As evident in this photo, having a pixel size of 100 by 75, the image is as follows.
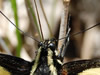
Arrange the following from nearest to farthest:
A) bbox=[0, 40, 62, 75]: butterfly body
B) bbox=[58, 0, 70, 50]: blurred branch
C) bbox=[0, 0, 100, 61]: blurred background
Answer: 1. bbox=[0, 40, 62, 75]: butterfly body
2. bbox=[58, 0, 70, 50]: blurred branch
3. bbox=[0, 0, 100, 61]: blurred background

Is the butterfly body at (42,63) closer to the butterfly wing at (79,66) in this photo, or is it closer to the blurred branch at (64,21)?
the butterfly wing at (79,66)

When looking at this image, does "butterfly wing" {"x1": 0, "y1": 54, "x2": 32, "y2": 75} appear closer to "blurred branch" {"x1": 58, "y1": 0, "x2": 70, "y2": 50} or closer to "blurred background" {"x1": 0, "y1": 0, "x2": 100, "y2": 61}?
"blurred branch" {"x1": 58, "y1": 0, "x2": 70, "y2": 50}

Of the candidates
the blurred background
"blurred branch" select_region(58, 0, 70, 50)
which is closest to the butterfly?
"blurred branch" select_region(58, 0, 70, 50)

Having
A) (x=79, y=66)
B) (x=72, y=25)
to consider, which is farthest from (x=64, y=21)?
(x=72, y=25)

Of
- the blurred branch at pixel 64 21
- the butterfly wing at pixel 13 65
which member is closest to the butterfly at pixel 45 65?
the butterfly wing at pixel 13 65

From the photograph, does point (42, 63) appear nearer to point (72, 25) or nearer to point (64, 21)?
point (64, 21)

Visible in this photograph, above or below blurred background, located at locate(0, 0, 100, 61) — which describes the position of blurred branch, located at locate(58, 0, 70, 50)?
above

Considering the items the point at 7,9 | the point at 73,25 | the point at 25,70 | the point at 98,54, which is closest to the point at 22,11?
the point at 7,9
